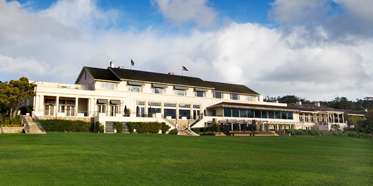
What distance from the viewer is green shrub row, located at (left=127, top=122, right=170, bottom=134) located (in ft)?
123

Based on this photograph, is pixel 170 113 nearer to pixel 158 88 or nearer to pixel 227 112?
pixel 158 88

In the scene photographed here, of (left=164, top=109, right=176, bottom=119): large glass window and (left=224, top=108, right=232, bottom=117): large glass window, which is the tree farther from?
(left=224, top=108, right=232, bottom=117): large glass window

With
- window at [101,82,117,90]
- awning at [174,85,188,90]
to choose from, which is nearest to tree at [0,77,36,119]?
window at [101,82,117,90]

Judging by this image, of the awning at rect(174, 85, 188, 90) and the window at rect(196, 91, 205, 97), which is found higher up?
the awning at rect(174, 85, 188, 90)

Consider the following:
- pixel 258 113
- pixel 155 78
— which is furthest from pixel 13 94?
pixel 258 113

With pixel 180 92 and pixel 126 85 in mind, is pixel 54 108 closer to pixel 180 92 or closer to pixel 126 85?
pixel 126 85

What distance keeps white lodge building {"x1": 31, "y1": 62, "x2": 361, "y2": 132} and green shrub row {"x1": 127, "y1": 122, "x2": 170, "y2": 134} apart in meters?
1.50

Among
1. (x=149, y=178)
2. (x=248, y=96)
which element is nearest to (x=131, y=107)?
(x=248, y=96)

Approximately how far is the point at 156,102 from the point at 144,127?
376 inches

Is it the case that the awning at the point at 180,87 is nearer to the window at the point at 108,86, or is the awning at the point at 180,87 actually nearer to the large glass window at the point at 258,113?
the window at the point at 108,86

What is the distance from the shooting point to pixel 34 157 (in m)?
12.1

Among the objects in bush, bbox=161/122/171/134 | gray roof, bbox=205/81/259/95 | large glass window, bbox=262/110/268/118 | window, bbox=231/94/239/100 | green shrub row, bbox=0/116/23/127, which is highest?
gray roof, bbox=205/81/259/95

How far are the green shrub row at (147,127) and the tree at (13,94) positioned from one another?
12.0 m

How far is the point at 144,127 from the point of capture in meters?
37.8
